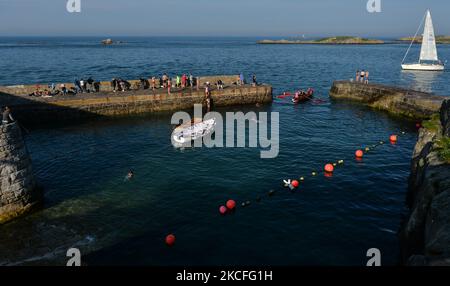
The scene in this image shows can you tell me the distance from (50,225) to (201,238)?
8.59 m

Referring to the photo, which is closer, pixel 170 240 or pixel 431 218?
pixel 431 218

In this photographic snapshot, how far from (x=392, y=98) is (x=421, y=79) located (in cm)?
3864

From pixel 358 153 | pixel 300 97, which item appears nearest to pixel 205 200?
pixel 358 153

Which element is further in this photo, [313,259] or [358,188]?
[358,188]

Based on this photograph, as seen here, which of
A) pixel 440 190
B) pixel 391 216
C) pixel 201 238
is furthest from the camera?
pixel 391 216

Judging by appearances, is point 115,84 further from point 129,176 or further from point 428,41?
point 428,41

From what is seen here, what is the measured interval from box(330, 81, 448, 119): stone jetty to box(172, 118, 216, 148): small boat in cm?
2567

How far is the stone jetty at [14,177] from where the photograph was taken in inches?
755

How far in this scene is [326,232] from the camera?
18.9 metres

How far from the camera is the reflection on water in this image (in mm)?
67250

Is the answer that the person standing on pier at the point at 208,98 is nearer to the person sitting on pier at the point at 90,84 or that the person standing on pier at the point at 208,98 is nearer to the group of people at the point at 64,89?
the group of people at the point at 64,89

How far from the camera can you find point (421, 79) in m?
78.1
